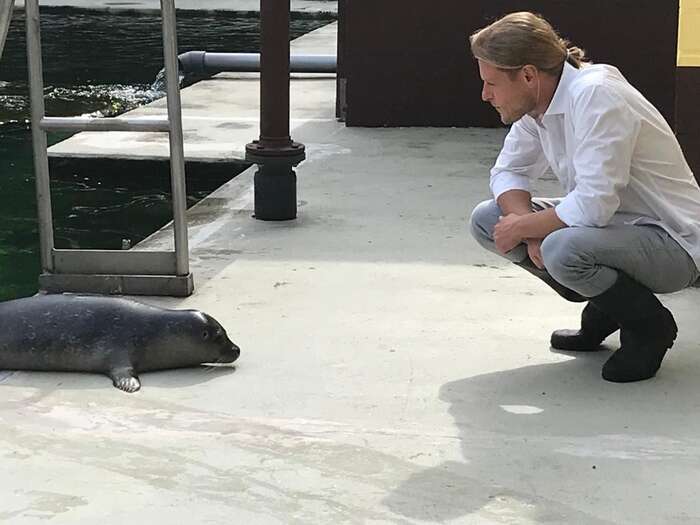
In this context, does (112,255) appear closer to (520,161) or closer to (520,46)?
(520,161)

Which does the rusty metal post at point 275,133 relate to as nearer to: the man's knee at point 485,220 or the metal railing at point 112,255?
the metal railing at point 112,255

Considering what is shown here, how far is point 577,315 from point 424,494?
1.63m

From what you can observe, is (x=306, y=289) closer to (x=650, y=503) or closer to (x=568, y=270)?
(x=568, y=270)

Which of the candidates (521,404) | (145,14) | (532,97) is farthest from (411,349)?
(145,14)

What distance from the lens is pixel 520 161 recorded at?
376 cm

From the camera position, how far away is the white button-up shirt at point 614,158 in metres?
3.33

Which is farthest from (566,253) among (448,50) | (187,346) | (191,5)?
(191,5)

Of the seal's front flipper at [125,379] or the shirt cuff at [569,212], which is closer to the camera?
the shirt cuff at [569,212]

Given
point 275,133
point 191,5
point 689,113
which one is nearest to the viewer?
point 689,113

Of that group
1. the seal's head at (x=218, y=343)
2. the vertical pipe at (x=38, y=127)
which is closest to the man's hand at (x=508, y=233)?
the seal's head at (x=218, y=343)

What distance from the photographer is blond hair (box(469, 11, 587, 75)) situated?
335cm

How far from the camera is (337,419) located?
3.38m

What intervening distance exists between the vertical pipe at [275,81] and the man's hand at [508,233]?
2408 millimetres

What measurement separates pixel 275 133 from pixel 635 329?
8.80 ft
